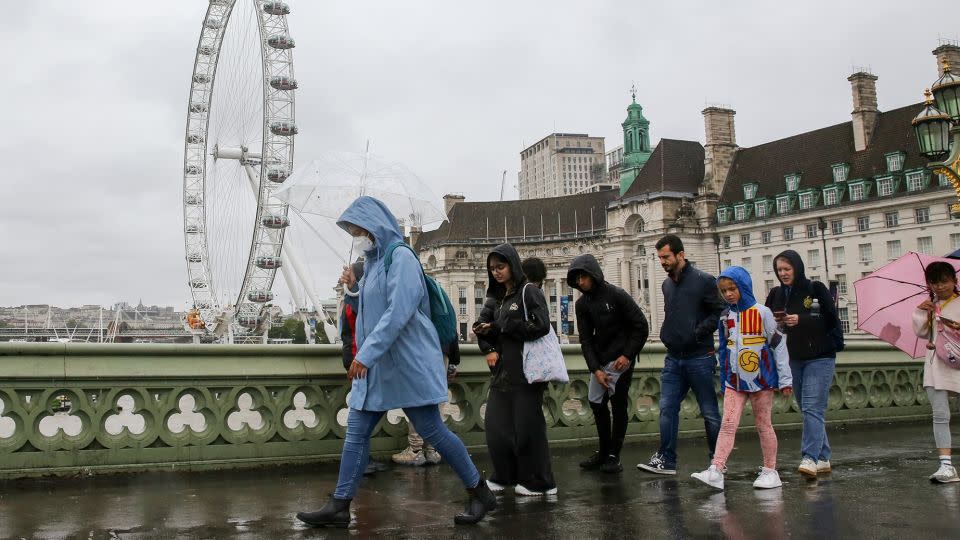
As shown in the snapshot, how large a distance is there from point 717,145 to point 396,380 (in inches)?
3491

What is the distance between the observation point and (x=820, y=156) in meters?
78.2

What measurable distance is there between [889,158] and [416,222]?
6976 cm

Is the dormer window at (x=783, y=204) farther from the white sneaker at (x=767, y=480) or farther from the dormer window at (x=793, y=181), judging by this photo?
the white sneaker at (x=767, y=480)

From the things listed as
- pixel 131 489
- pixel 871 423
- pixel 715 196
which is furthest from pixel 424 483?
pixel 715 196

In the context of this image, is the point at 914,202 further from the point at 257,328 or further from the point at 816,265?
the point at 257,328

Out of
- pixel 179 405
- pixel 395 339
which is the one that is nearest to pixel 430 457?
pixel 179 405

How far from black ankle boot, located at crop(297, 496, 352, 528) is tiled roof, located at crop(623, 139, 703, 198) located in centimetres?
8897

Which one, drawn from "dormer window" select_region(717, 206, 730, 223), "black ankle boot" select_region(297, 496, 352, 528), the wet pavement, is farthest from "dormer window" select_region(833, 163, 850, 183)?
"black ankle boot" select_region(297, 496, 352, 528)

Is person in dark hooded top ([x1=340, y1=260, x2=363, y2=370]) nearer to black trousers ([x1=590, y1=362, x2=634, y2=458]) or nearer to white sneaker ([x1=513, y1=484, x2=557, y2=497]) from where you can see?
white sneaker ([x1=513, y1=484, x2=557, y2=497])

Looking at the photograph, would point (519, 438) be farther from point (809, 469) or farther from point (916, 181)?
point (916, 181)

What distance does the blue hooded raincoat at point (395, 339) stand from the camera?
4.88 m

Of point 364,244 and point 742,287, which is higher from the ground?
point 364,244

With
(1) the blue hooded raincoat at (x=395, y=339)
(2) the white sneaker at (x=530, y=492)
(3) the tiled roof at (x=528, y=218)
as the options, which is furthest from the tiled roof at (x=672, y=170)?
(1) the blue hooded raincoat at (x=395, y=339)

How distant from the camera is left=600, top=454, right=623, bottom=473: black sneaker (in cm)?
671
